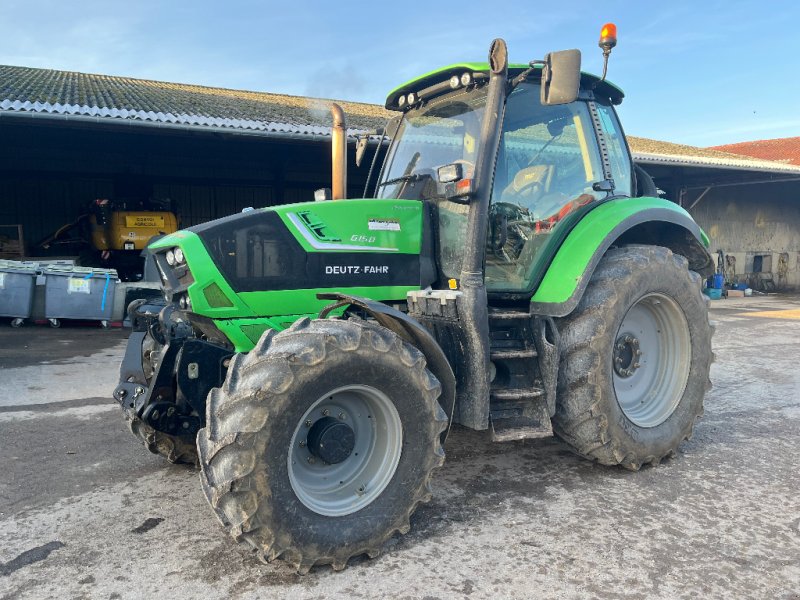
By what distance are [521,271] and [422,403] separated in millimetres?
1225

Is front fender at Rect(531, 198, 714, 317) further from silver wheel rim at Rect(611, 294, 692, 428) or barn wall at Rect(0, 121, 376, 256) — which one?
barn wall at Rect(0, 121, 376, 256)

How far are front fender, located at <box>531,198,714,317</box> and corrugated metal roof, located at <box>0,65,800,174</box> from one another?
582 centimetres

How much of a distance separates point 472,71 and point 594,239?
122 centimetres

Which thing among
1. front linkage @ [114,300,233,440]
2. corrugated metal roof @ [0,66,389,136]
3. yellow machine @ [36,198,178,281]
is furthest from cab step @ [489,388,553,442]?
yellow machine @ [36,198,178,281]

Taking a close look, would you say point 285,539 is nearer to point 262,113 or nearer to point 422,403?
point 422,403

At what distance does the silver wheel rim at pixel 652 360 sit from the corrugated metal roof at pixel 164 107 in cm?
605

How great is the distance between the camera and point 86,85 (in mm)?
14031

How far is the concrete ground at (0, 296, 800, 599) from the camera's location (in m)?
2.55

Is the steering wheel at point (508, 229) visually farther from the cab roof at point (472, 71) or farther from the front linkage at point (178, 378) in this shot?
the front linkage at point (178, 378)

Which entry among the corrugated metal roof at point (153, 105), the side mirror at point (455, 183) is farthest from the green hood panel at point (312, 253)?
the corrugated metal roof at point (153, 105)

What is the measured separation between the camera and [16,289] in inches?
409

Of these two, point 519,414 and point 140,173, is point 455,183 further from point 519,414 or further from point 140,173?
point 140,173

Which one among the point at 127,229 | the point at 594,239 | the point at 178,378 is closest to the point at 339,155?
the point at 594,239

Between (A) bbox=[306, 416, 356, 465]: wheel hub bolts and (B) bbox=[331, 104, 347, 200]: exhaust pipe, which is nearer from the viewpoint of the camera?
(A) bbox=[306, 416, 356, 465]: wheel hub bolts
